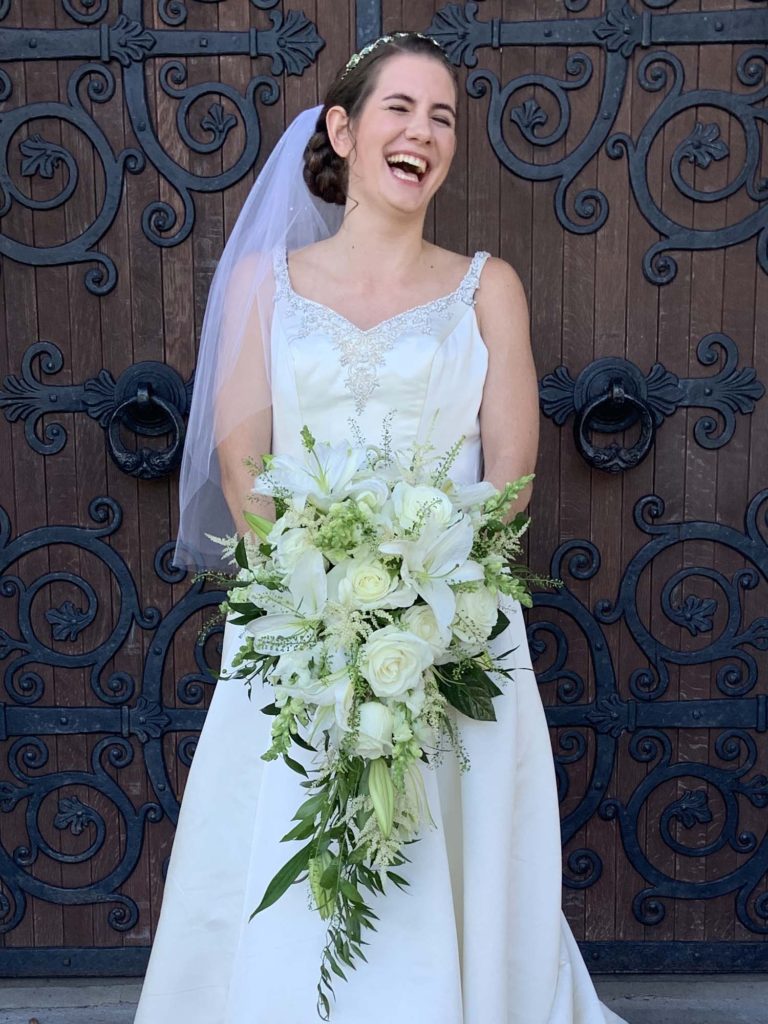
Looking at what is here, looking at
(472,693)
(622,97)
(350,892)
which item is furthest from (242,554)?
(622,97)

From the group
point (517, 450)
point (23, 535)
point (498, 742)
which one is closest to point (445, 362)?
point (517, 450)

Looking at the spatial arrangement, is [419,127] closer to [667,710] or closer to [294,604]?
[294,604]

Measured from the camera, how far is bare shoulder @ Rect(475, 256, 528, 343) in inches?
72.8

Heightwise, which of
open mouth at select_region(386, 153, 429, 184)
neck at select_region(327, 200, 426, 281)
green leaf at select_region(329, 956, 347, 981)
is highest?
open mouth at select_region(386, 153, 429, 184)

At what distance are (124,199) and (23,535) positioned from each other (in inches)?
30.1

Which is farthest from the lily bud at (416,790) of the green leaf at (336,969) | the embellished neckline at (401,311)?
the embellished neckline at (401,311)

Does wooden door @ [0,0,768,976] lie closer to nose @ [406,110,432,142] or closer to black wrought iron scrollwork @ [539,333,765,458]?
black wrought iron scrollwork @ [539,333,765,458]

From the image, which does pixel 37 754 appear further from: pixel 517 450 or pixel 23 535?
pixel 517 450

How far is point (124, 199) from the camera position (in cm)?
233

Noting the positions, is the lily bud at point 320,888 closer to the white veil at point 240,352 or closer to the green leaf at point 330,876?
the green leaf at point 330,876

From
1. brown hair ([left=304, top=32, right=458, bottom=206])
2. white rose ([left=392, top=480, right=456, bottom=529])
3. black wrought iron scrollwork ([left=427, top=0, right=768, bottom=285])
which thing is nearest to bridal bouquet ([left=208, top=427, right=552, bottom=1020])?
white rose ([left=392, top=480, right=456, bottom=529])

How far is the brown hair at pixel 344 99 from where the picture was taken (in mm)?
1764

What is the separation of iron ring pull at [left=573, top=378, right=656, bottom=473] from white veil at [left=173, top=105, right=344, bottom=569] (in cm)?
69

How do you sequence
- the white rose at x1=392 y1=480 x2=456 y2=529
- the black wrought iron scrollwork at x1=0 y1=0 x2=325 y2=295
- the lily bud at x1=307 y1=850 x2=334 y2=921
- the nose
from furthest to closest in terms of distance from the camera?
the black wrought iron scrollwork at x1=0 y1=0 x2=325 y2=295 → the nose → the lily bud at x1=307 y1=850 x2=334 y2=921 → the white rose at x1=392 y1=480 x2=456 y2=529
